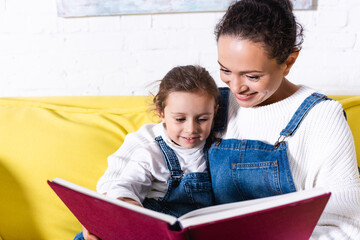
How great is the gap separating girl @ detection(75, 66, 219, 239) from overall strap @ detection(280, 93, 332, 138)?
0.78 feet

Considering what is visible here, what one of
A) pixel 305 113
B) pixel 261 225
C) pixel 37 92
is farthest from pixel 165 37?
pixel 261 225

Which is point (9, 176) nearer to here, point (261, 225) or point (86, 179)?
point (86, 179)

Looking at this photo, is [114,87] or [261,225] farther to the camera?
[114,87]

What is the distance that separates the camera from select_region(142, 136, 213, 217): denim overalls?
111 centimetres

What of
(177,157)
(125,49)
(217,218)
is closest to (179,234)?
(217,218)

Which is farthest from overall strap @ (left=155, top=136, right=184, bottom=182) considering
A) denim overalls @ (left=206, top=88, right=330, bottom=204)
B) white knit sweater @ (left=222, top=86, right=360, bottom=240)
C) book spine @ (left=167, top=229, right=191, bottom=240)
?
book spine @ (left=167, top=229, right=191, bottom=240)

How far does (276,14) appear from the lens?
935 millimetres

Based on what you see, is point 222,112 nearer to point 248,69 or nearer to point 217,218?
point 248,69

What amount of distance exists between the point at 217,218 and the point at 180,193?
0.52m

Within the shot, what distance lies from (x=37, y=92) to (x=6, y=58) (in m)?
0.23

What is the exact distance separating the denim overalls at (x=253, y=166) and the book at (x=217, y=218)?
0.27m

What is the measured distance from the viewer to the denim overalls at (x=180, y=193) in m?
1.11

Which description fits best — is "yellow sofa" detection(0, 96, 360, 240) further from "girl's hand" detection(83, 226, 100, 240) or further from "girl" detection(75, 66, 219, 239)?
"girl's hand" detection(83, 226, 100, 240)

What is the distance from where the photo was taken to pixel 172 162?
1.13 m
